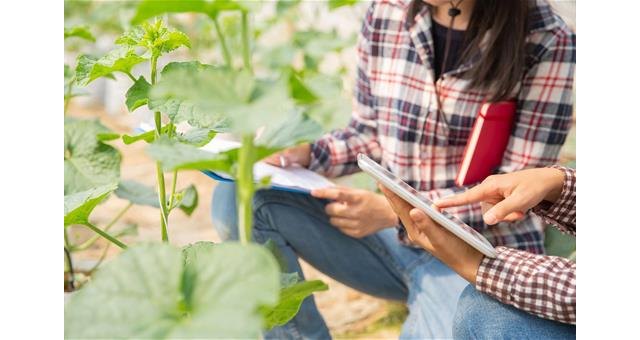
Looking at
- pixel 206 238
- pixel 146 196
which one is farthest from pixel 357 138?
pixel 206 238

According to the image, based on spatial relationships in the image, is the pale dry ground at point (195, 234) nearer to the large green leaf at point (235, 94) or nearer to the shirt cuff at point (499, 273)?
the shirt cuff at point (499, 273)

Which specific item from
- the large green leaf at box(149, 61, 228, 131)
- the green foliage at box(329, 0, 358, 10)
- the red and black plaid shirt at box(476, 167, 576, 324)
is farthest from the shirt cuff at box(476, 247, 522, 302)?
the green foliage at box(329, 0, 358, 10)

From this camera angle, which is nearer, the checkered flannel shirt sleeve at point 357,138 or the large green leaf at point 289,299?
the large green leaf at point 289,299

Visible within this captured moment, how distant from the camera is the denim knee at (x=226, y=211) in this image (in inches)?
58.7

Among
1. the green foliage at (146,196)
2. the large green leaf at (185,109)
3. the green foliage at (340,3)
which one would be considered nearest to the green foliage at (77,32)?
the green foliage at (146,196)

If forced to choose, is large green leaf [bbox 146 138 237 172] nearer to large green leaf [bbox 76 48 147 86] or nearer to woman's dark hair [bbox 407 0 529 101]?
large green leaf [bbox 76 48 147 86]

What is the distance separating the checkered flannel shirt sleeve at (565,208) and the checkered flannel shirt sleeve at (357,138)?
17.7 inches

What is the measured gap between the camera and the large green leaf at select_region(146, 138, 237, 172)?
0.62 meters

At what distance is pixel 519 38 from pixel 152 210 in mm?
1373

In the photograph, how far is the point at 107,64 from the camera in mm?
899

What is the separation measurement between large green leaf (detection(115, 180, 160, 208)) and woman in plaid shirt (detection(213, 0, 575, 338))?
121mm

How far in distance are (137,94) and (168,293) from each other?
1.19 ft

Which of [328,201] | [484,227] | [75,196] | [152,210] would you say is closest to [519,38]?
[484,227]

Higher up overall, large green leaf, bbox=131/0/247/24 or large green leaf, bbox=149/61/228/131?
large green leaf, bbox=131/0/247/24
